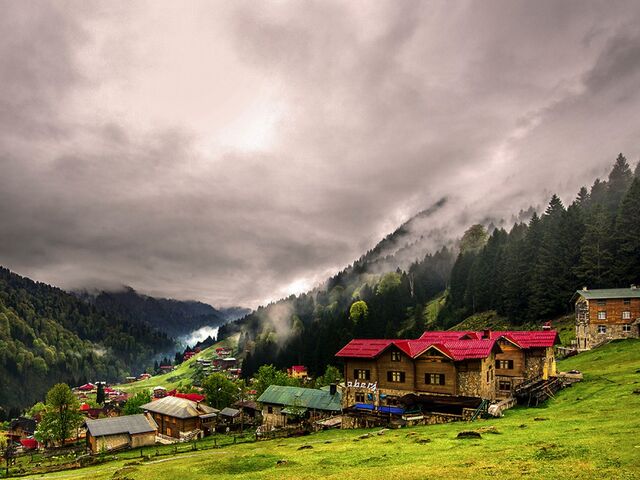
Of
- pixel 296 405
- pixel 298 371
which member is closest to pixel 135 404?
pixel 296 405

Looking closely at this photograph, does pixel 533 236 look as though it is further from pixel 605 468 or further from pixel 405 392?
pixel 605 468

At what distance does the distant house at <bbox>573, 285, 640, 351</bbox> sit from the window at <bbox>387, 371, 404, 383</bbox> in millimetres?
41971

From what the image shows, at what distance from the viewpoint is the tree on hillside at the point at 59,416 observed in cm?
8788

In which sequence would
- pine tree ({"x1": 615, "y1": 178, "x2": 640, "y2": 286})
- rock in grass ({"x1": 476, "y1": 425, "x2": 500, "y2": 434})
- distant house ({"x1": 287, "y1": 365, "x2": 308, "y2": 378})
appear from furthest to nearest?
distant house ({"x1": 287, "y1": 365, "x2": 308, "y2": 378})
pine tree ({"x1": 615, "y1": 178, "x2": 640, "y2": 286})
rock in grass ({"x1": 476, "y1": 425, "x2": 500, "y2": 434})

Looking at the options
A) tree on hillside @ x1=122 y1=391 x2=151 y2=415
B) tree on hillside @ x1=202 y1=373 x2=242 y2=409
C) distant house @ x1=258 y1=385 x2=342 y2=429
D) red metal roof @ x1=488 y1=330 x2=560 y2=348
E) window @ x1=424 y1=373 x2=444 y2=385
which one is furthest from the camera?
tree on hillside @ x1=202 y1=373 x2=242 y2=409

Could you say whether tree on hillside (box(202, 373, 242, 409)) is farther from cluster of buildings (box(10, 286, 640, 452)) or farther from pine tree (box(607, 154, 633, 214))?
pine tree (box(607, 154, 633, 214))

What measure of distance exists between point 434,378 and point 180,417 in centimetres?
5217

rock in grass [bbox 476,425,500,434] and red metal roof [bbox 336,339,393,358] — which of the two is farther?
red metal roof [bbox 336,339,393,358]

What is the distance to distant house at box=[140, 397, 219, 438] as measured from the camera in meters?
82.8

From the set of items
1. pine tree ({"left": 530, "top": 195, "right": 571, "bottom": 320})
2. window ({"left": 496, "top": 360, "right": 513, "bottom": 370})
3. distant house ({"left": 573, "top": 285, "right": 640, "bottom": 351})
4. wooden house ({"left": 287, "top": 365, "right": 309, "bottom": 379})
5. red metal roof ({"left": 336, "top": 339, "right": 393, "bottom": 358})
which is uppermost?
pine tree ({"left": 530, "top": 195, "right": 571, "bottom": 320})

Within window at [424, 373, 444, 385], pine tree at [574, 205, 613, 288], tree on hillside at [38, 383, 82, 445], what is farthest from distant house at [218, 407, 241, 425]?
pine tree at [574, 205, 613, 288]

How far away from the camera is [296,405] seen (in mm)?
70500

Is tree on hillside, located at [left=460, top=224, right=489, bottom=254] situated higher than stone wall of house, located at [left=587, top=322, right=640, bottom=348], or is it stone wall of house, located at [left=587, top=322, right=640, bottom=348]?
tree on hillside, located at [left=460, top=224, right=489, bottom=254]

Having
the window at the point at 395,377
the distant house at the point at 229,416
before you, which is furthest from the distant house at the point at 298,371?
the window at the point at 395,377
